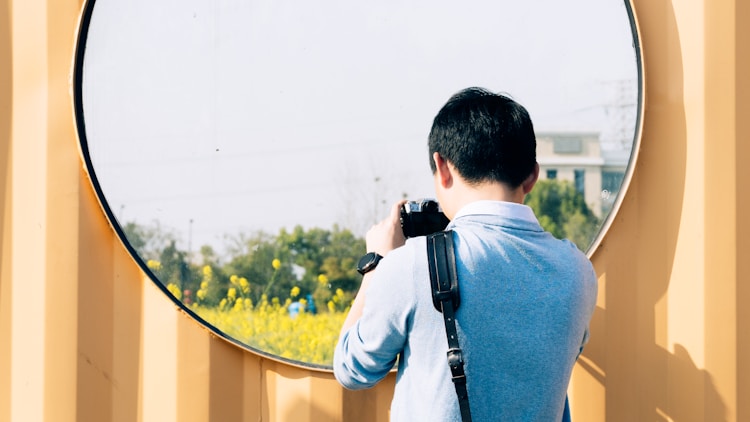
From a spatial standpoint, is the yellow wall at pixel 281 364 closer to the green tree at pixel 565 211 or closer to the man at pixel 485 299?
the green tree at pixel 565 211

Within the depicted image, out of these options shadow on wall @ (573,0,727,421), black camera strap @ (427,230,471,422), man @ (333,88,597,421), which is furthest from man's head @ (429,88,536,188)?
shadow on wall @ (573,0,727,421)

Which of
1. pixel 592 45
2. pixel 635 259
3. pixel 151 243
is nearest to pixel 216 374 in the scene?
pixel 151 243

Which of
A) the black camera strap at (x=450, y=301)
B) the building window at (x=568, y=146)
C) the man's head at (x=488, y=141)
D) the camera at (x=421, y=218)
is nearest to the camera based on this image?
the black camera strap at (x=450, y=301)

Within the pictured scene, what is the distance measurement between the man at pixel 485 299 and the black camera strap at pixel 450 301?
14 millimetres

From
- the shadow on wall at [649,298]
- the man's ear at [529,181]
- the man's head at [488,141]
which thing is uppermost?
the man's head at [488,141]

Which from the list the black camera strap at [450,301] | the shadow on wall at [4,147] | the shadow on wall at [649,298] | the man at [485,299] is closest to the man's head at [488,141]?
the man at [485,299]

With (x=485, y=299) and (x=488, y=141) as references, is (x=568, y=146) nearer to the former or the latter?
(x=488, y=141)

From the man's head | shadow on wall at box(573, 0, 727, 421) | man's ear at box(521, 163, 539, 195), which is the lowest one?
shadow on wall at box(573, 0, 727, 421)

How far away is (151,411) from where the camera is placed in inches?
79.9

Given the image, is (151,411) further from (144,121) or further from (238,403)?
(144,121)

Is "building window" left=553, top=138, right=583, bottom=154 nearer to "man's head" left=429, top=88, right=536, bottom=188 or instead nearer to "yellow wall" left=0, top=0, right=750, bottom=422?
"yellow wall" left=0, top=0, right=750, bottom=422

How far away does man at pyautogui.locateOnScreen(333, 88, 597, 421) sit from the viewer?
1392 millimetres

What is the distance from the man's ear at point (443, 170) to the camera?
4.99 ft

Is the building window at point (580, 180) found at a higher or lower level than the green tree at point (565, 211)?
higher
